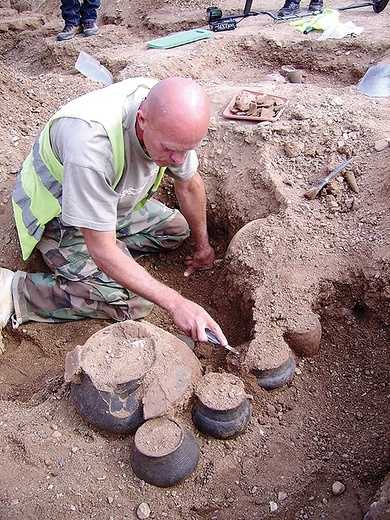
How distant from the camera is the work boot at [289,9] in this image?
6617 mm

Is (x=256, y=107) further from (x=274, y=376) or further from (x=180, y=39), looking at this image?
(x=180, y=39)

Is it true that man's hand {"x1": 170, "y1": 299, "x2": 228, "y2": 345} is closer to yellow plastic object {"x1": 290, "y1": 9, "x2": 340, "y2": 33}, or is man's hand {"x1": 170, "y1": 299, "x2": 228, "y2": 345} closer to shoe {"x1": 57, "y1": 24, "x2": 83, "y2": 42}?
yellow plastic object {"x1": 290, "y1": 9, "x2": 340, "y2": 33}

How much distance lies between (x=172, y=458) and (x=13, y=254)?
1.93 metres

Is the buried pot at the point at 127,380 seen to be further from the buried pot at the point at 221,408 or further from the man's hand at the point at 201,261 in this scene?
the man's hand at the point at 201,261

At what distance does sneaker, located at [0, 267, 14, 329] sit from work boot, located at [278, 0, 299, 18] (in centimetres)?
517

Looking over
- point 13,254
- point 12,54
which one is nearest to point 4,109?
point 13,254

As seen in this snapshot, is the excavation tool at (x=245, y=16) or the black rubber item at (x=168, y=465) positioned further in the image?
the excavation tool at (x=245, y=16)

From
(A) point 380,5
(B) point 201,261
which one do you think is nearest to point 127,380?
(B) point 201,261

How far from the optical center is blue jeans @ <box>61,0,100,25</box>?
278 inches

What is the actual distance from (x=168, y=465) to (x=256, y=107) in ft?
9.11

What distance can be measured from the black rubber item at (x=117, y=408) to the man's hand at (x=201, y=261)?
1.38 metres

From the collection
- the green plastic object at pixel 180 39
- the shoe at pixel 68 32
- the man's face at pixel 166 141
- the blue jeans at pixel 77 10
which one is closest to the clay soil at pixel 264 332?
the man's face at pixel 166 141

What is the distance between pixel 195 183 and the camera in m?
3.17

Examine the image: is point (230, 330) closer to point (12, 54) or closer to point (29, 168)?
point (29, 168)
